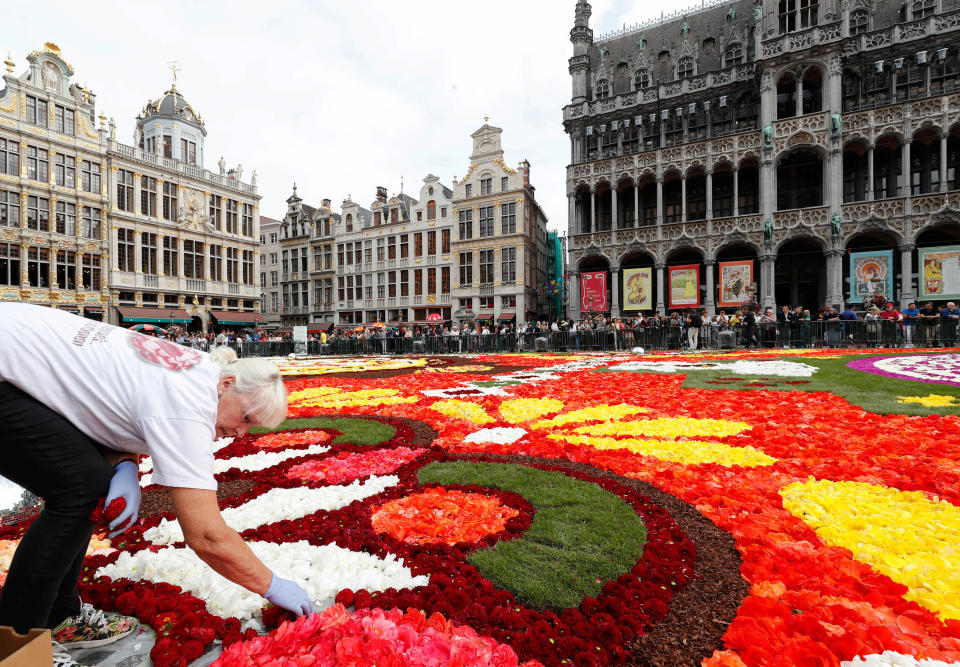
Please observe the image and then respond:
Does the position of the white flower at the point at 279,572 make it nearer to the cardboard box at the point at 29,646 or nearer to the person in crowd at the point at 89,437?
the person in crowd at the point at 89,437

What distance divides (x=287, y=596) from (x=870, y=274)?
30.8 m

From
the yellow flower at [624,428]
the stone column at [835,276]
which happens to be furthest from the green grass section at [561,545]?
the stone column at [835,276]

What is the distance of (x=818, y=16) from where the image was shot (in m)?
25.6

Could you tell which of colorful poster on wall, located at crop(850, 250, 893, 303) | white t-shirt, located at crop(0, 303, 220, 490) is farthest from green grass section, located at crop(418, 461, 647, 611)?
colorful poster on wall, located at crop(850, 250, 893, 303)

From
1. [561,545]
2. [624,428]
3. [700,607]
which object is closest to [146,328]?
[624,428]

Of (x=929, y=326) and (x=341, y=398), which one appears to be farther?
(x=929, y=326)

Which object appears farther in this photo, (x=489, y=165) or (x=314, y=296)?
(x=314, y=296)

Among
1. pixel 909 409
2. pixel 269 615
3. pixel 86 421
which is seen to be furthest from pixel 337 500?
pixel 909 409

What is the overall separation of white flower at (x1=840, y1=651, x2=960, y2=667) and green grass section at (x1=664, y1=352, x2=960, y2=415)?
4698 mm

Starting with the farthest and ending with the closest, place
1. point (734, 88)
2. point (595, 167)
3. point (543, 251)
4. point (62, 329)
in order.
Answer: point (543, 251) → point (595, 167) → point (734, 88) → point (62, 329)

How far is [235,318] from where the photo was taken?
128 ft

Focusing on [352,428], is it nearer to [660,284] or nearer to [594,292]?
[594,292]

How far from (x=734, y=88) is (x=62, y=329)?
115 feet

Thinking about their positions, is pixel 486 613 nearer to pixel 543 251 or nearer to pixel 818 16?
pixel 818 16
